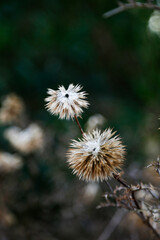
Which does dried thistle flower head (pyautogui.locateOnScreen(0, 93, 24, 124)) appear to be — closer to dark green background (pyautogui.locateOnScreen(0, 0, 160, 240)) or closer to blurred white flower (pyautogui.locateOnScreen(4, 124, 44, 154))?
blurred white flower (pyautogui.locateOnScreen(4, 124, 44, 154))

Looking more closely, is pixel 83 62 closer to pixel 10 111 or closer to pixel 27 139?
pixel 10 111

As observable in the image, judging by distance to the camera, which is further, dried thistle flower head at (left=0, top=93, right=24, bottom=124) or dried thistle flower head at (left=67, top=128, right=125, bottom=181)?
dried thistle flower head at (left=0, top=93, right=24, bottom=124)

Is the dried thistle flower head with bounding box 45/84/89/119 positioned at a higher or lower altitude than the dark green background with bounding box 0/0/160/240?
lower

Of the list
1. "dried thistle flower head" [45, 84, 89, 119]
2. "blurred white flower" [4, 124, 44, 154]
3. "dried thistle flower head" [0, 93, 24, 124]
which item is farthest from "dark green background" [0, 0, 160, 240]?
"dried thistle flower head" [45, 84, 89, 119]

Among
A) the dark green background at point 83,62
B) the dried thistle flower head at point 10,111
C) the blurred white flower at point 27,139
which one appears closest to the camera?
the blurred white flower at point 27,139

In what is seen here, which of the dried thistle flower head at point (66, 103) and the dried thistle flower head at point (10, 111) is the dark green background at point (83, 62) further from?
the dried thistle flower head at point (66, 103)

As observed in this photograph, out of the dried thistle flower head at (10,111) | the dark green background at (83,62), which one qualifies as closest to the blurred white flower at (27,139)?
the dried thistle flower head at (10,111)

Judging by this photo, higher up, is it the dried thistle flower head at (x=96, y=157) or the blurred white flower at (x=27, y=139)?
the blurred white flower at (x=27, y=139)

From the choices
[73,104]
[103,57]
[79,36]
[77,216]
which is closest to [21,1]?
[79,36]
